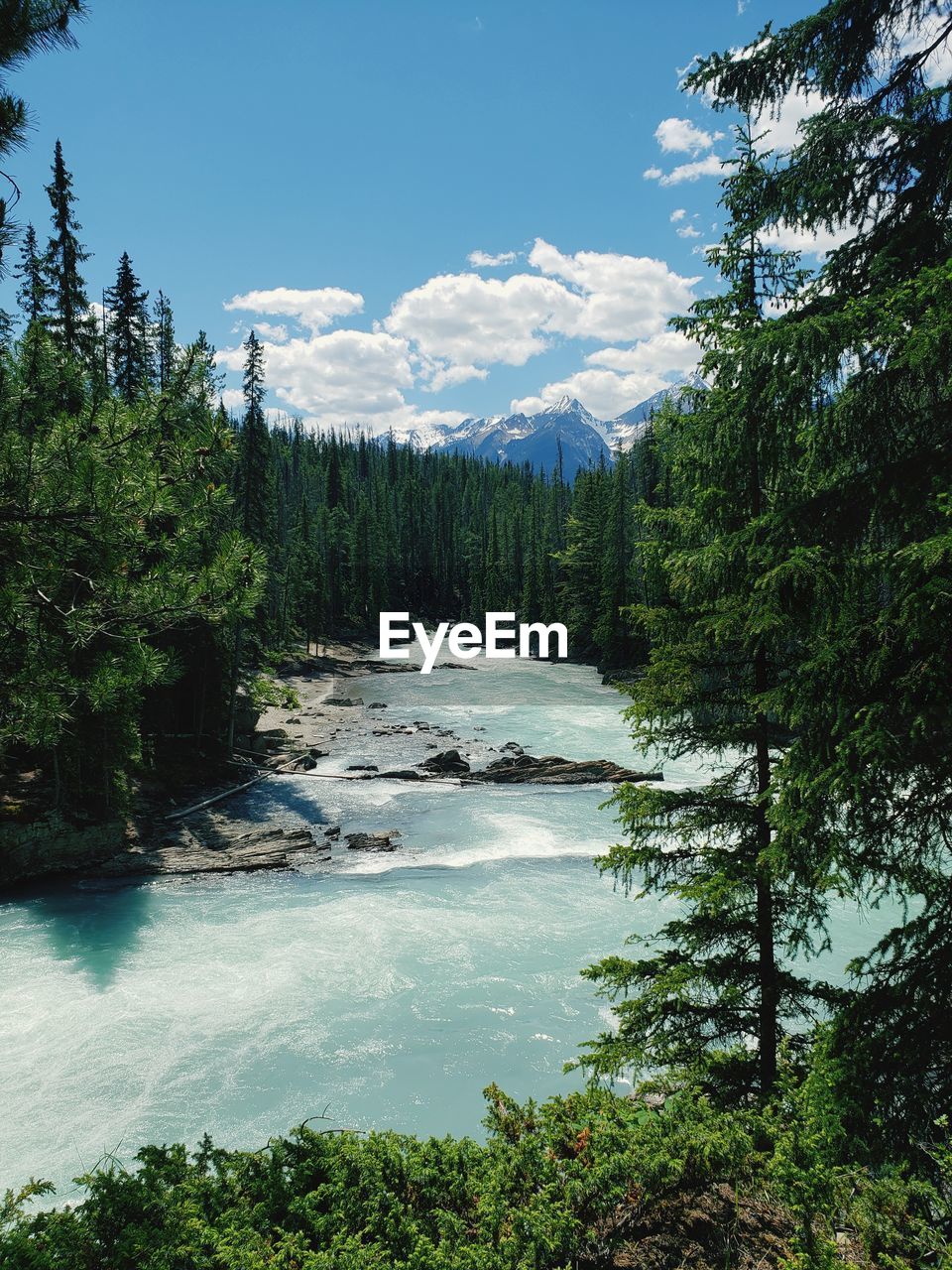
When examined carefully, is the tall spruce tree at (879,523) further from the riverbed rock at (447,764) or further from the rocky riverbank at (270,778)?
the riverbed rock at (447,764)

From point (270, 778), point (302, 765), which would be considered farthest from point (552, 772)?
point (270, 778)

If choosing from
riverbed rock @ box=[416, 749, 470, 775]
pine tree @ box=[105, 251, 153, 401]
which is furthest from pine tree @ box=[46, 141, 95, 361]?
riverbed rock @ box=[416, 749, 470, 775]

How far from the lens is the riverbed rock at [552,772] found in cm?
2394

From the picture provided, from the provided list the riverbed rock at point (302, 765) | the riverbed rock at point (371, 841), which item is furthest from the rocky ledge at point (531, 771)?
the riverbed rock at point (371, 841)

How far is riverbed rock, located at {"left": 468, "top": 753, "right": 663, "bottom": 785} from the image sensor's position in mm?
23938

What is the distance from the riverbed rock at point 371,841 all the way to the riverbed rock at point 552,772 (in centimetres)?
599

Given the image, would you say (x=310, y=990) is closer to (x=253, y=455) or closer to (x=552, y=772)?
(x=552, y=772)

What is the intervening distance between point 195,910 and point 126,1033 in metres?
4.01

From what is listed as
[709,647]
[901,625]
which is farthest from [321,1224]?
[709,647]

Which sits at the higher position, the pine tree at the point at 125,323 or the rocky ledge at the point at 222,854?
the pine tree at the point at 125,323

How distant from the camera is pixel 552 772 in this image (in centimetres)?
2444

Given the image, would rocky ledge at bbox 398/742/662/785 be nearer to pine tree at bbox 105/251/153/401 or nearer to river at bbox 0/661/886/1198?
river at bbox 0/661/886/1198

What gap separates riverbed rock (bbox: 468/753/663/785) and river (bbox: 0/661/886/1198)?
13.3 feet

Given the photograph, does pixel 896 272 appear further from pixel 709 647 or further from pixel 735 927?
pixel 735 927
